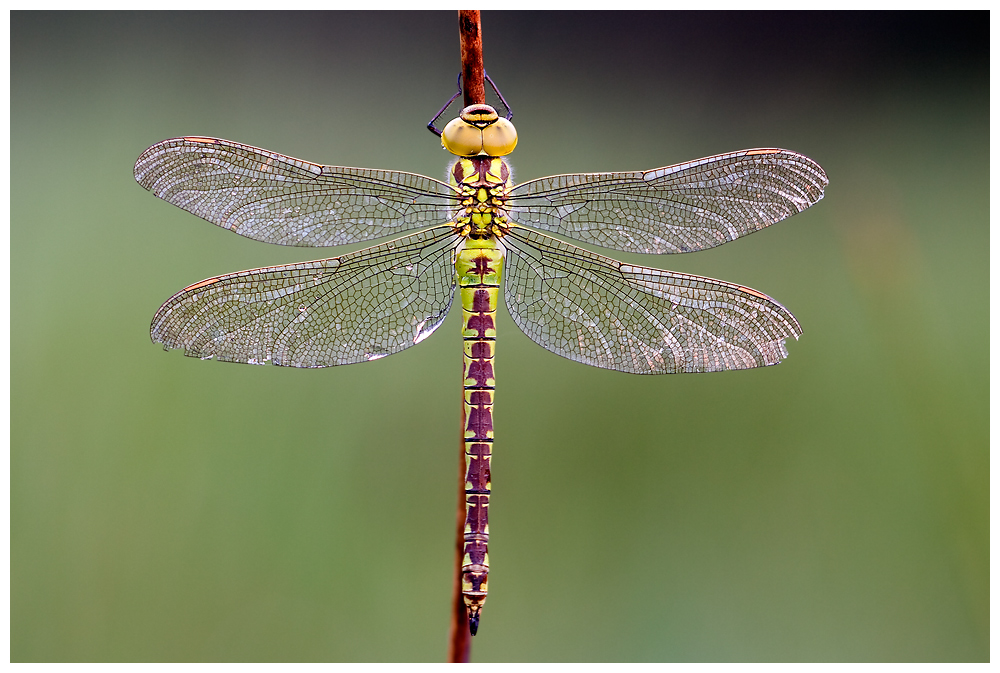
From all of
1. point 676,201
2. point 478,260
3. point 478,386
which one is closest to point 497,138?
point 478,260

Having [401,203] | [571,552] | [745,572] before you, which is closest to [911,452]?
[745,572]

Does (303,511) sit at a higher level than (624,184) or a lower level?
lower

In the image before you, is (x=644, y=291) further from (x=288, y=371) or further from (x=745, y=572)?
(x=288, y=371)

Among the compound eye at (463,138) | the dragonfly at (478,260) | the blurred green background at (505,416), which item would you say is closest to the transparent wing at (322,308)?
the dragonfly at (478,260)

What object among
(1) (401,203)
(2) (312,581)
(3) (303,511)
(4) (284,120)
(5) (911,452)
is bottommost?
(2) (312,581)

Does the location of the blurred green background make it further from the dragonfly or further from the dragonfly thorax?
the dragonfly thorax

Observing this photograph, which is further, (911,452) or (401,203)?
(911,452)
